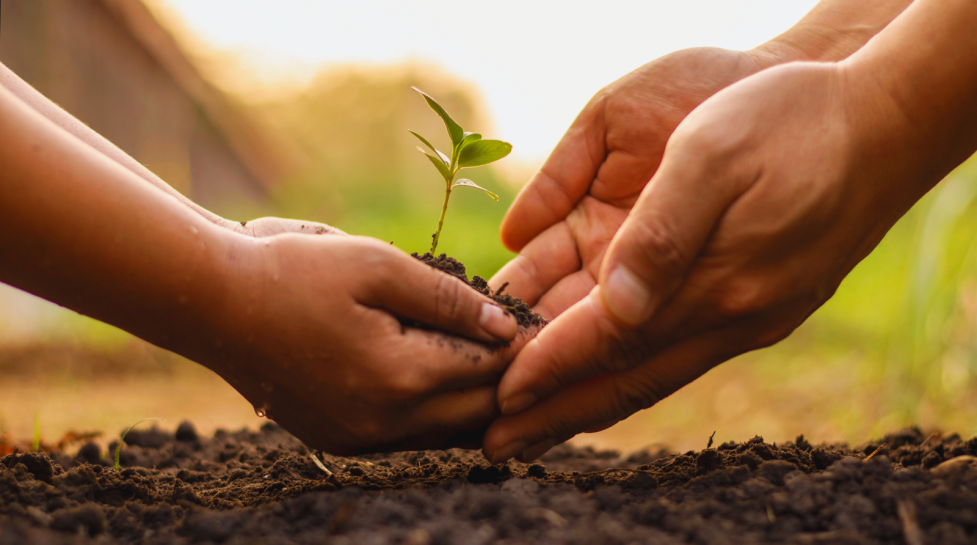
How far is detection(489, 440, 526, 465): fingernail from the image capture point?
119 cm

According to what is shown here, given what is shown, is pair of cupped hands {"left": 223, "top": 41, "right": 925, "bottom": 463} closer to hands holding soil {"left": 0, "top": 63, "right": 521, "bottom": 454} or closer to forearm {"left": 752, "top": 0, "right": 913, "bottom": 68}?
hands holding soil {"left": 0, "top": 63, "right": 521, "bottom": 454}

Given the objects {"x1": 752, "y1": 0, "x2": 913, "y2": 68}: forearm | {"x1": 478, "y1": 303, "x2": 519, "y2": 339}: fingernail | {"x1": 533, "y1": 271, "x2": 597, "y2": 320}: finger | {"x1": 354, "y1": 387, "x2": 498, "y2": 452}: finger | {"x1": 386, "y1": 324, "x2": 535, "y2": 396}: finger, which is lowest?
{"x1": 354, "y1": 387, "x2": 498, "y2": 452}: finger

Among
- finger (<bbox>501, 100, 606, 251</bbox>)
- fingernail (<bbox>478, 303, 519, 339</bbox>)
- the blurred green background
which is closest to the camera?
fingernail (<bbox>478, 303, 519, 339</bbox>)

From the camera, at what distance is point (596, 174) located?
1920 millimetres

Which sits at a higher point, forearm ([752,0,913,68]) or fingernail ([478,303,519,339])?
forearm ([752,0,913,68])

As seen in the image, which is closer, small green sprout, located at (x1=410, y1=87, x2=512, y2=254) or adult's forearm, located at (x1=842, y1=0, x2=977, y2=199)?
adult's forearm, located at (x1=842, y1=0, x2=977, y2=199)

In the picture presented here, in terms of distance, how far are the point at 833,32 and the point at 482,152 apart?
3.98 ft

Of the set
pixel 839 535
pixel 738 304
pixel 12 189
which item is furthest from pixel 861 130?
pixel 12 189

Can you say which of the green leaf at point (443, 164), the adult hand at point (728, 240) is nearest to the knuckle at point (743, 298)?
the adult hand at point (728, 240)

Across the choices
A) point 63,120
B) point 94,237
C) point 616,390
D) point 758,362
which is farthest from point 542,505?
point 758,362

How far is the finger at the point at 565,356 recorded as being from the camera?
1058mm

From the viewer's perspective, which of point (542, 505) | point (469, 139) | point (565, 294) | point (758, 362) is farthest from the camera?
point (758, 362)

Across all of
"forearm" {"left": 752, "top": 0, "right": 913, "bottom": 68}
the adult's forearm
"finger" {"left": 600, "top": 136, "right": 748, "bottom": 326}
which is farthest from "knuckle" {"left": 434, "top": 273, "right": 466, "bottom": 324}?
"forearm" {"left": 752, "top": 0, "right": 913, "bottom": 68}

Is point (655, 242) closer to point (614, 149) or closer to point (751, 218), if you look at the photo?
point (751, 218)
